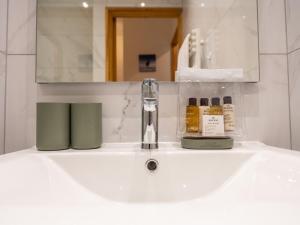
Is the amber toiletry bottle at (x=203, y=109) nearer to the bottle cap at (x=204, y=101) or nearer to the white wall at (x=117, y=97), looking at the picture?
the bottle cap at (x=204, y=101)

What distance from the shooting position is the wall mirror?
2.67 feet

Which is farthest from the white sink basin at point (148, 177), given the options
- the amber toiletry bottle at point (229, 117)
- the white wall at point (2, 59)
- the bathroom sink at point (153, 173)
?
the white wall at point (2, 59)

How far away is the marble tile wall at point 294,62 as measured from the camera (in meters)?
0.79

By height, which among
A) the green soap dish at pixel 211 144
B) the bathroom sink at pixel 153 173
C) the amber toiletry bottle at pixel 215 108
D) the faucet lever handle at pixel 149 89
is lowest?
the bathroom sink at pixel 153 173

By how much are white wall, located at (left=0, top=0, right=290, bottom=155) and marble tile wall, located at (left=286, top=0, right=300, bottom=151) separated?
2 cm

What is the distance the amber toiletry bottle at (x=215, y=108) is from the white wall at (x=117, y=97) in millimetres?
136

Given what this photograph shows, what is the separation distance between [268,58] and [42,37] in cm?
80

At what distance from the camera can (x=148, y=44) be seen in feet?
2.73

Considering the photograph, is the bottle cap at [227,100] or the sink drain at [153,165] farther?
the bottle cap at [227,100]

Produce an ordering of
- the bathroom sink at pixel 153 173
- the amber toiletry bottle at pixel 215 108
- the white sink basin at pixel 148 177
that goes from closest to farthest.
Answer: the white sink basin at pixel 148 177 < the bathroom sink at pixel 153 173 < the amber toiletry bottle at pixel 215 108

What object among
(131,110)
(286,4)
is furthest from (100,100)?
(286,4)

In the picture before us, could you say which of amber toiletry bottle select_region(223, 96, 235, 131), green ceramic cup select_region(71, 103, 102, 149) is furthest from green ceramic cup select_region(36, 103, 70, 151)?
amber toiletry bottle select_region(223, 96, 235, 131)

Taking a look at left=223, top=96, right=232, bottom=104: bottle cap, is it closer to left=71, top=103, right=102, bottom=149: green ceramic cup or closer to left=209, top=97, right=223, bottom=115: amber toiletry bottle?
left=209, top=97, right=223, bottom=115: amber toiletry bottle

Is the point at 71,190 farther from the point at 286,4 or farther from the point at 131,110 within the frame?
the point at 286,4
